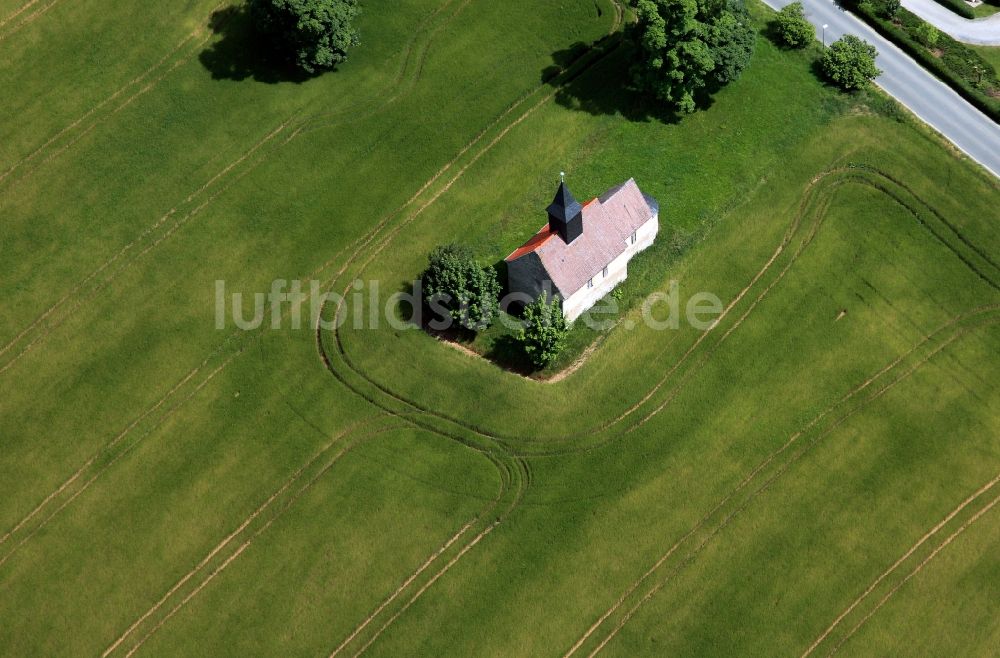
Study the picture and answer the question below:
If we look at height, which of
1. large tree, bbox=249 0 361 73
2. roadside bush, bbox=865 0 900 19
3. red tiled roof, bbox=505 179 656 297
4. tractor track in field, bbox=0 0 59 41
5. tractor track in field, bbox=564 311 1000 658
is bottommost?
tractor track in field, bbox=564 311 1000 658

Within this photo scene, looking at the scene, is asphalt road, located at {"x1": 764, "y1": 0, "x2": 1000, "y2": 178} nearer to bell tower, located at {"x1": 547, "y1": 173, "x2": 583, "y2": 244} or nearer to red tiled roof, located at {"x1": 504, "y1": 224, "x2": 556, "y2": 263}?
bell tower, located at {"x1": 547, "y1": 173, "x2": 583, "y2": 244}

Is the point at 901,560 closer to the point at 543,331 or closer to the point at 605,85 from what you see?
the point at 543,331

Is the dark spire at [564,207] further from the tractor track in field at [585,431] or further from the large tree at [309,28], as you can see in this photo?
the large tree at [309,28]

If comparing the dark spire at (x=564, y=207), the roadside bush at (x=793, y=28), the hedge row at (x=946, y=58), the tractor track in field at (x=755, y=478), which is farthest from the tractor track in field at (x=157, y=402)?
the hedge row at (x=946, y=58)

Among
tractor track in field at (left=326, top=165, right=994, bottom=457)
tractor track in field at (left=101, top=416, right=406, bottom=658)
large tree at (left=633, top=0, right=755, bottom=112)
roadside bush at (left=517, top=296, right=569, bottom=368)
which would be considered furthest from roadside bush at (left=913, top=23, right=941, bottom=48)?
tractor track in field at (left=101, top=416, right=406, bottom=658)

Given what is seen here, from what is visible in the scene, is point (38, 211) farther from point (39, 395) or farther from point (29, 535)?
point (29, 535)

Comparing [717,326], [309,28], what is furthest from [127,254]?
[717,326]
